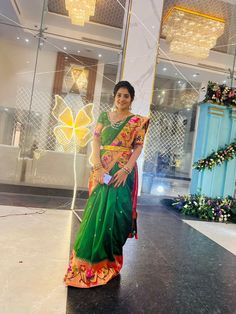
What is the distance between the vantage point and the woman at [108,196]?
179cm

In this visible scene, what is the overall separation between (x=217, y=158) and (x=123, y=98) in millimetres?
3258

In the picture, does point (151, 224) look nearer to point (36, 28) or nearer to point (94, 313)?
point (94, 313)

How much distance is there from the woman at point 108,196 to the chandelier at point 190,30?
4027mm

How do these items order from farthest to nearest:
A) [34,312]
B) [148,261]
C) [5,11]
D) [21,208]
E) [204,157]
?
[5,11] < [204,157] < [21,208] < [148,261] < [34,312]

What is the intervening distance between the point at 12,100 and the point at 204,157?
5.24 m

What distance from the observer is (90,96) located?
7668 mm

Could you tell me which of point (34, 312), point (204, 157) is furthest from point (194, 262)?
point (204, 157)

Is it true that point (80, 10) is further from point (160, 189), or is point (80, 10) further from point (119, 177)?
point (119, 177)

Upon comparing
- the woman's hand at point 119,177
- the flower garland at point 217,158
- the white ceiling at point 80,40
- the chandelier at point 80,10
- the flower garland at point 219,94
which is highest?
the chandelier at point 80,10

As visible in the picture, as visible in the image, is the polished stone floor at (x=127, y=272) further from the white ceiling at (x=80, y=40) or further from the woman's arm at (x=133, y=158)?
the white ceiling at (x=80, y=40)

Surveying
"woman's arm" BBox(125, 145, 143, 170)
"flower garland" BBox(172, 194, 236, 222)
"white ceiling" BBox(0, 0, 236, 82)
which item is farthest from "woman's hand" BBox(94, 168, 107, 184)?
"white ceiling" BBox(0, 0, 236, 82)

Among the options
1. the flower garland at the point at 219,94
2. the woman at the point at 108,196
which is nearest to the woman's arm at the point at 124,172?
the woman at the point at 108,196

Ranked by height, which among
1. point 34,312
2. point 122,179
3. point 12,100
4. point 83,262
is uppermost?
point 12,100

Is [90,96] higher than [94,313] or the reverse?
higher
